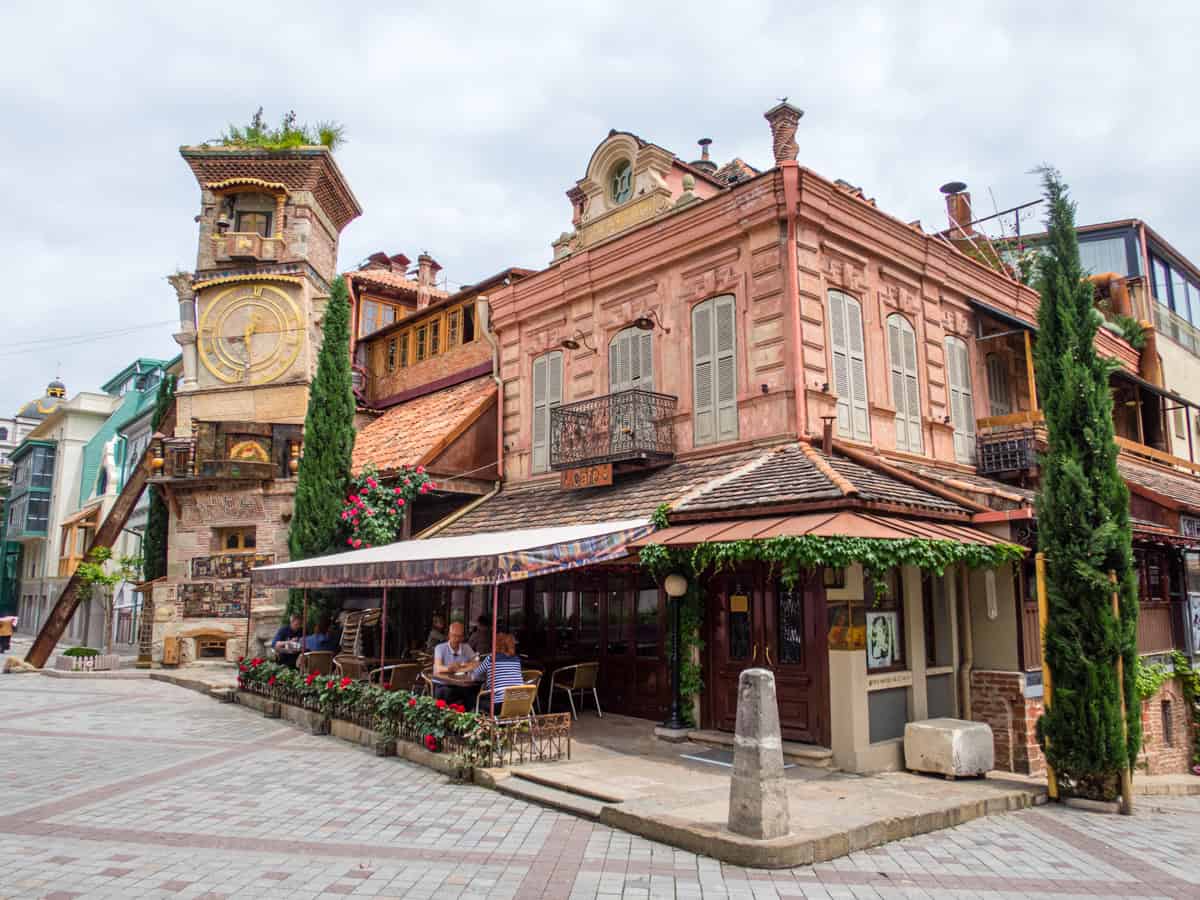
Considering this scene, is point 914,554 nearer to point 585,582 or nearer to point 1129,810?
point 1129,810

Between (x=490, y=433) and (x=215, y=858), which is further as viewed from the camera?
(x=490, y=433)

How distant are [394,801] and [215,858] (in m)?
2.09

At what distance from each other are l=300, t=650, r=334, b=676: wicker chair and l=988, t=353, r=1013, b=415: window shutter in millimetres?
12189

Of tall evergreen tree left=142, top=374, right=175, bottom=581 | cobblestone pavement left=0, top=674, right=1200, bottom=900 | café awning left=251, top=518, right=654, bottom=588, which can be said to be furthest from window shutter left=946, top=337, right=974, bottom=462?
tall evergreen tree left=142, top=374, right=175, bottom=581

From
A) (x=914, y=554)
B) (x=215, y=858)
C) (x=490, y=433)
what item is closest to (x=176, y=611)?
(x=490, y=433)

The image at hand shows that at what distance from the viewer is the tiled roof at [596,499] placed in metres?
12.3

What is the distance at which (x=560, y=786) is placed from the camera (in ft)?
28.1

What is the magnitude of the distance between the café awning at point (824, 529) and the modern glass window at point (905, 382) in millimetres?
3200

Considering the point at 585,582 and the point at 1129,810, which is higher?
the point at 585,582

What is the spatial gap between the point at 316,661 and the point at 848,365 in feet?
31.6

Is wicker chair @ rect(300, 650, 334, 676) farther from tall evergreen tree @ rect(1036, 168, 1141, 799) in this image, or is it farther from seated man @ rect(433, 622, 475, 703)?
tall evergreen tree @ rect(1036, 168, 1141, 799)

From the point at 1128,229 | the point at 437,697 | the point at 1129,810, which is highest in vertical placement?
the point at 1128,229

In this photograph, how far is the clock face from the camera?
21.2 m

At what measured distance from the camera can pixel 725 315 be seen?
43.4ft
